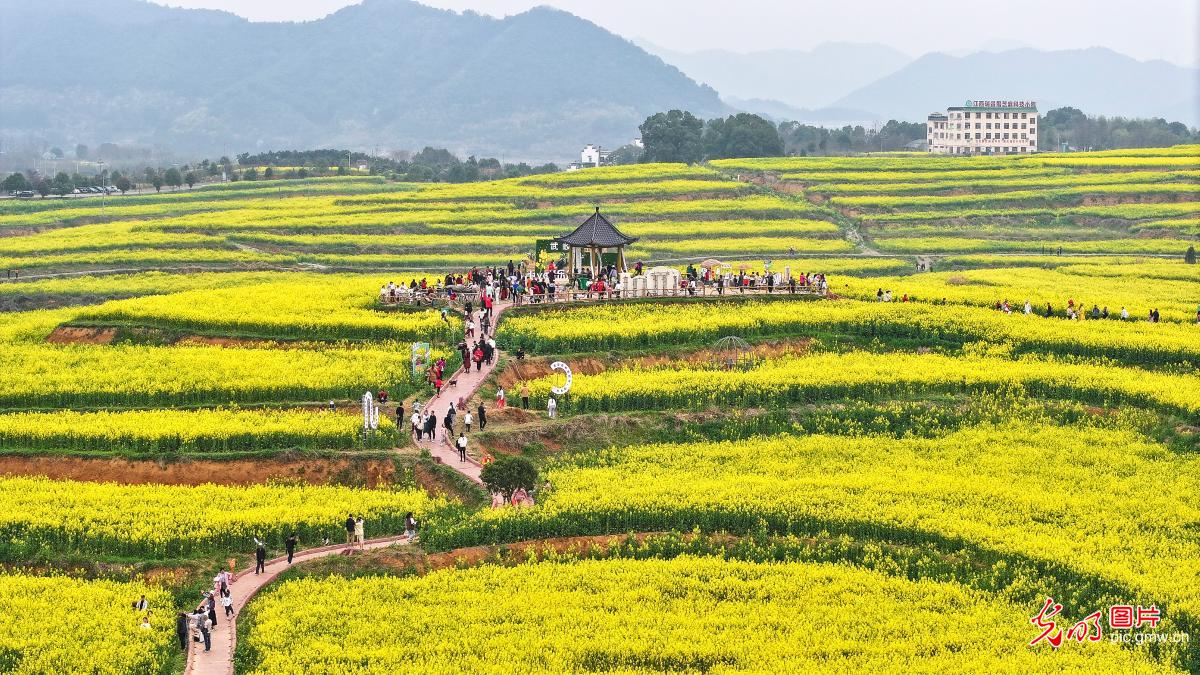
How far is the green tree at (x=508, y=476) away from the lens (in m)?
44.8

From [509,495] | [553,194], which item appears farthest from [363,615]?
[553,194]

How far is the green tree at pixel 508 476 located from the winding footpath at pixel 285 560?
205 cm

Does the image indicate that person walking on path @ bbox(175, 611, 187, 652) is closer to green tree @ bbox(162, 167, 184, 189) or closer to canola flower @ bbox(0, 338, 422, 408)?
canola flower @ bbox(0, 338, 422, 408)

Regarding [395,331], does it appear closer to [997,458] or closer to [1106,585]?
[997,458]

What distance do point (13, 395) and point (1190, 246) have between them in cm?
7971

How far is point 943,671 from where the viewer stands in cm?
3291

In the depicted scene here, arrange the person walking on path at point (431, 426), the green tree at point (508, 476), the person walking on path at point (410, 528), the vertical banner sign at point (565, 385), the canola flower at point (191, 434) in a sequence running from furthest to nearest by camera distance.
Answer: the vertical banner sign at point (565, 385) < the person walking on path at point (431, 426) < the canola flower at point (191, 434) < the green tree at point (508, 476) < the person walking on path at point (410, 528)

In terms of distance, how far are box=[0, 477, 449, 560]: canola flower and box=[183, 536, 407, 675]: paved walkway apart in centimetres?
72

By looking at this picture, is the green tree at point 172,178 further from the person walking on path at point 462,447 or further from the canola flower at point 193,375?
the person walking on path at point 462,447

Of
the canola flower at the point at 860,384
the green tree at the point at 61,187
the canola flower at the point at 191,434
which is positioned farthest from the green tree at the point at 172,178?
the canola flower at the point at 191,434

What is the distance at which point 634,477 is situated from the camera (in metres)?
A: 47.8

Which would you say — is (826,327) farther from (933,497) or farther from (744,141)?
(744,141)

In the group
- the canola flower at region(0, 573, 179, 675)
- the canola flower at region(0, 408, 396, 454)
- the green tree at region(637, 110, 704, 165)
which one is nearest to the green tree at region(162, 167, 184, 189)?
the green tree at region(637, 110, 704, 165)

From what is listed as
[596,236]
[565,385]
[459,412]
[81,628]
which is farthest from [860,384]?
[81,628]
